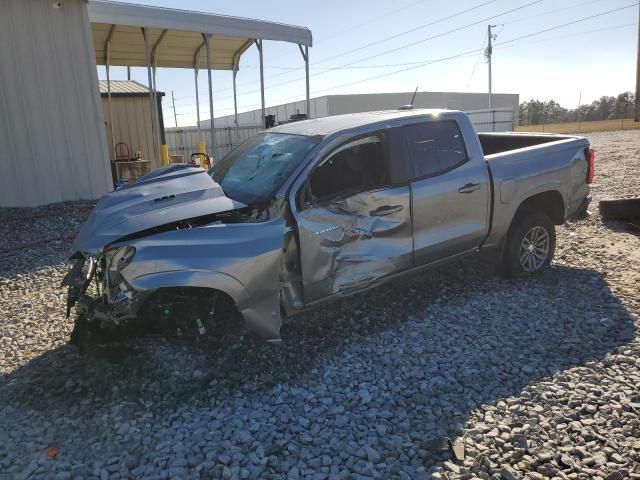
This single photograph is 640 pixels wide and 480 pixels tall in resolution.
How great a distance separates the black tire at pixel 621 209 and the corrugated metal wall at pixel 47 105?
9723 millimetres

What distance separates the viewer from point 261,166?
14.6 feet

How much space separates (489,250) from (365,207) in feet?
6.38

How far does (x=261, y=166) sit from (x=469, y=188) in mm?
2038

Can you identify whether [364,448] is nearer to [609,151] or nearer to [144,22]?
[144,22]

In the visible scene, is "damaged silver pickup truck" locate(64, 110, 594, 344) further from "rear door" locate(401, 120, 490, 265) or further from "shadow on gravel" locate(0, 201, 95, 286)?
"shadow on gravel" locate(0, 201, 95, 286)

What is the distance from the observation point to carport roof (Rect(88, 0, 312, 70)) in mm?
10414

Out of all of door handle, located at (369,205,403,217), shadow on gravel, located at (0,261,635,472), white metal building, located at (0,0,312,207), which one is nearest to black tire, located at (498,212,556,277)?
shadow on gravel, located at (0,261,635,472)

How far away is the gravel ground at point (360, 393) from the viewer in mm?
2803

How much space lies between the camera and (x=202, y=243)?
3.46 meters

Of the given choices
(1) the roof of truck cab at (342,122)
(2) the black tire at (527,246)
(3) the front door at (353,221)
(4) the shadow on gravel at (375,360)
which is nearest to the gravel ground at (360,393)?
(4) the shadow on gravel at (375,360)

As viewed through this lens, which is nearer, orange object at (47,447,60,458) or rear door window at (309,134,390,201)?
orange object at (47,447,60,458)

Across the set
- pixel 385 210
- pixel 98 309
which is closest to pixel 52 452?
pixel 98 309

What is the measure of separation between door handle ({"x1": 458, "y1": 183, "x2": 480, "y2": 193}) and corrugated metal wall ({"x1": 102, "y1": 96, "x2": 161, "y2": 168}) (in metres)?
11.6

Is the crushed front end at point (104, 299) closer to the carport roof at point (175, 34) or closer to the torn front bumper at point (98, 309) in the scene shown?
the torn front bumper at point (98, 309)
